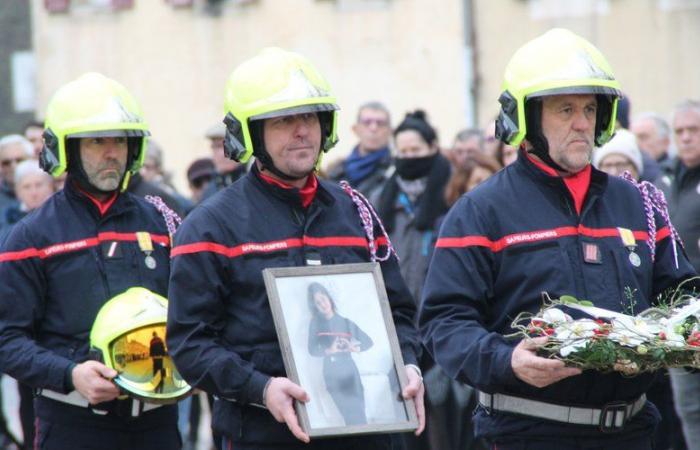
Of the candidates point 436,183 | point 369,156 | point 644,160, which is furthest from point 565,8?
point 436,183

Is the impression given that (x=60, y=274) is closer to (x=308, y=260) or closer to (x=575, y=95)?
(x=308, y=260)

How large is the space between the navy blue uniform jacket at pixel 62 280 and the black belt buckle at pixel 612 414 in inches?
88.5

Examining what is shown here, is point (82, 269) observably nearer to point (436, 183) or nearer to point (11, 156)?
point (436, 183)

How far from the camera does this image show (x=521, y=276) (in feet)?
18.6

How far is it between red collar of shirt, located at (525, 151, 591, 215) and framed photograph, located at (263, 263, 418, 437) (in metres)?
0.71

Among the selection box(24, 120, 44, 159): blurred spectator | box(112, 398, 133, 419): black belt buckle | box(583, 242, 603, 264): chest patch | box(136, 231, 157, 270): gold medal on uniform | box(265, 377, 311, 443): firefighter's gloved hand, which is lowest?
box(112, 398, 133, 419): black belt buckle

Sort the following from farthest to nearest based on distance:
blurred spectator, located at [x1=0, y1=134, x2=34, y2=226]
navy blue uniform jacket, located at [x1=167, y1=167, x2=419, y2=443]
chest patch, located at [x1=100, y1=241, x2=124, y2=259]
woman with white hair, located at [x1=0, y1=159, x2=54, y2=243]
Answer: blurred spectator, located at [x1=0, y1=134, x2=34, y2=226] < woman with white hair, located at [x1=0, y1=159, x2=54, y2=243] < chest patch, located at [x1=100, y1=241, x2=124, y2=259] < navy blue uniform jacket, located at [x1=167, y1=167, x2=419, y2=443]

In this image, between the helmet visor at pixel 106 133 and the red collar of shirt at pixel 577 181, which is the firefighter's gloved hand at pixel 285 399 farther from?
the helmet visor at pixel 106 133

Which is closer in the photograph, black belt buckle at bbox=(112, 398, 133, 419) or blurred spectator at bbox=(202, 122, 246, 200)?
black belt buckle at bbox=(112, 398, 133, 419)

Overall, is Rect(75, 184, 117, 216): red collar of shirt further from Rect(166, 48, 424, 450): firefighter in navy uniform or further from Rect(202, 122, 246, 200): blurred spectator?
Rect(202, 122, 246, 200): blurred spectator

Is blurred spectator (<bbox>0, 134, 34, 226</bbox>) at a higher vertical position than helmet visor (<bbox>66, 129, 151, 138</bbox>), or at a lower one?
lower

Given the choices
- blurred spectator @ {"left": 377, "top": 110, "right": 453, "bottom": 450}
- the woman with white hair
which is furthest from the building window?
the woman with white hair

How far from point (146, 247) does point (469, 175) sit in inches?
147

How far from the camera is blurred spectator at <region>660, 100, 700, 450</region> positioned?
964 cm
